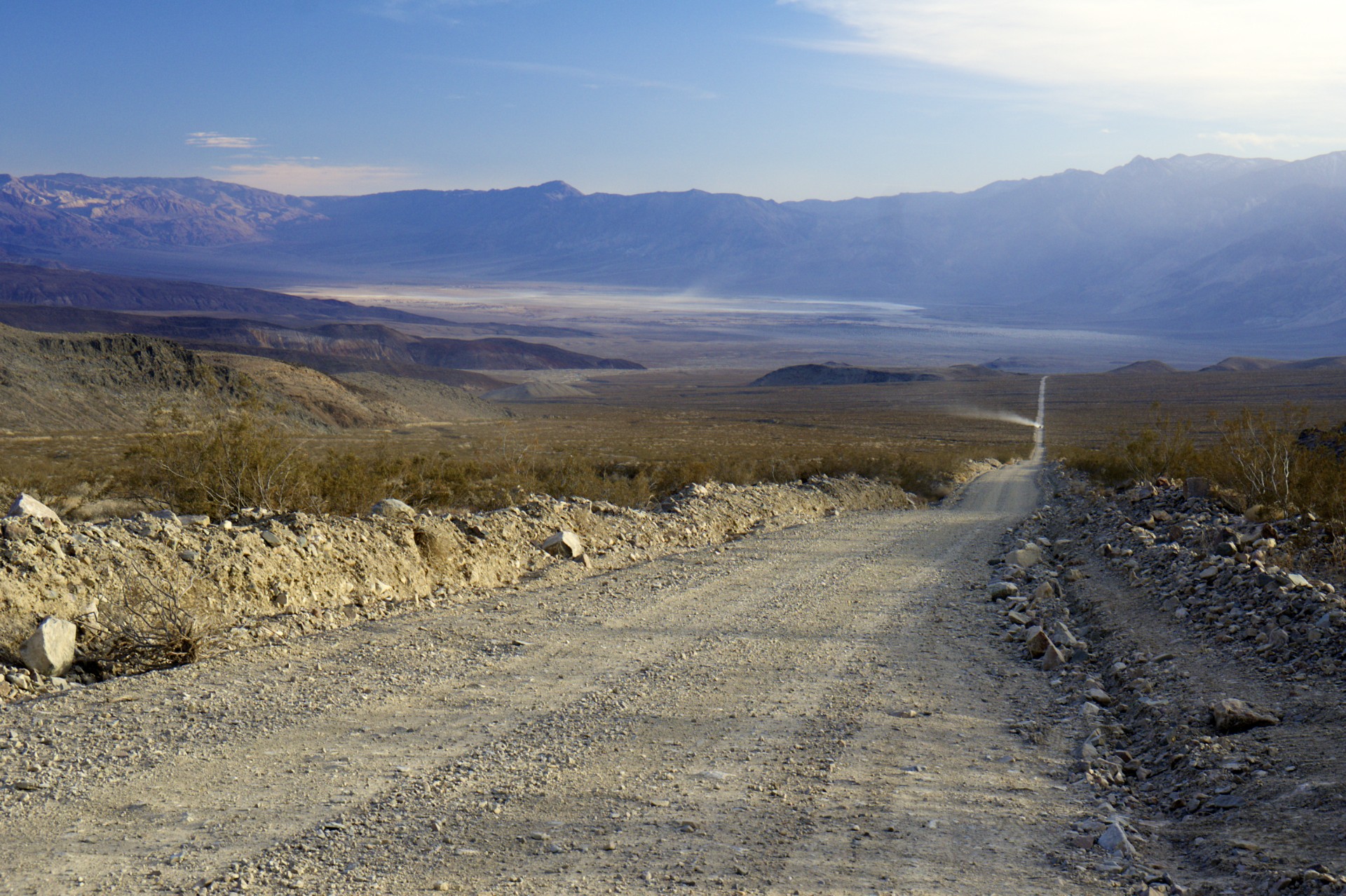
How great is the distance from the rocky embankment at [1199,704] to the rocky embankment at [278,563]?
17.4ft

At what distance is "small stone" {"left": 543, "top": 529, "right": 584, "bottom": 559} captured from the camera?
11.4m

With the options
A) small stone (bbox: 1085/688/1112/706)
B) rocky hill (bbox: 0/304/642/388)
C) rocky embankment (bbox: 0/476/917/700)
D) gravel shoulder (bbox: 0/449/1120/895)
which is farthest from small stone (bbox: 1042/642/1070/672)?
rocky hill (bbox: 0/304/642/388)

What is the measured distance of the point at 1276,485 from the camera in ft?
44.9

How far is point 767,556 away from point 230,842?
358 inches

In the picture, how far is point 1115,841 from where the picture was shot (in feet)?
14.0

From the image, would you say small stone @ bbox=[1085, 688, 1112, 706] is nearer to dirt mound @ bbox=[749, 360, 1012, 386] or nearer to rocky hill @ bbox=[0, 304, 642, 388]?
dirt mound @ bbox=[749, 360, 1012, 386]

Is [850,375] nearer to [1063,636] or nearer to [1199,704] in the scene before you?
[1063,636]

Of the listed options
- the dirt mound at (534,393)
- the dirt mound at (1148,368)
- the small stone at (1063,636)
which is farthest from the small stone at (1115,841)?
the dirt mound at (1148,368)

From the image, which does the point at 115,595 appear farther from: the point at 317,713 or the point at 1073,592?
the point at 1073,592

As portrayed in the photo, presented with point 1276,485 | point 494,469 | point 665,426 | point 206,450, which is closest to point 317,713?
point 206,450

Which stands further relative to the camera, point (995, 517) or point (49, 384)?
point (49, 384)

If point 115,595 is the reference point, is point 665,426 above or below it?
below

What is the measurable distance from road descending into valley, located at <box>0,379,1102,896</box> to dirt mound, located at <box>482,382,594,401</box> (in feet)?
337

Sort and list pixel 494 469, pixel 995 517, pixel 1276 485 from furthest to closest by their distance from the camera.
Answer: pixel 494 469 < pixel 995 517 < pixel 1276 485
